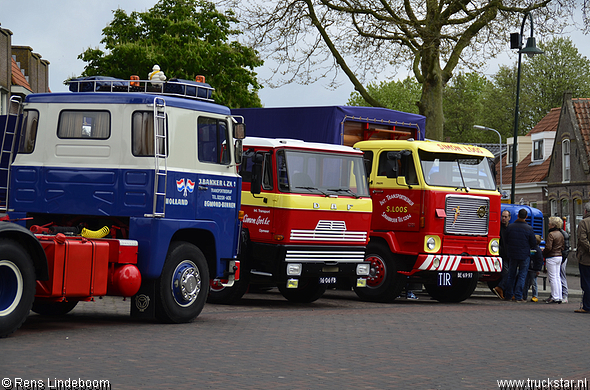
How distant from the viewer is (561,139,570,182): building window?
1709 inches

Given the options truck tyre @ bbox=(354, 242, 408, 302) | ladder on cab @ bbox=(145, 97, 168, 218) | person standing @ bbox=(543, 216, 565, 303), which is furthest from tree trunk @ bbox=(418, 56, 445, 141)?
ladder on cab @ bbox=(145, 97, 168, 218)

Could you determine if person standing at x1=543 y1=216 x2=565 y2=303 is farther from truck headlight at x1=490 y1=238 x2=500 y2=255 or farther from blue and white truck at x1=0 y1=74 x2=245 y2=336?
blue and white truck at x1=0 y1=74 x2=245 y2=336

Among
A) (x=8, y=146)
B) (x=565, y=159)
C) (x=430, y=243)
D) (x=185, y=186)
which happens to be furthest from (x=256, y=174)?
(x=565, y=159)

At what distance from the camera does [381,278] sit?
16.3m

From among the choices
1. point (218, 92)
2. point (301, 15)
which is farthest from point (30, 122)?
point (218, 92)

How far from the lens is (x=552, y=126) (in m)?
48.2

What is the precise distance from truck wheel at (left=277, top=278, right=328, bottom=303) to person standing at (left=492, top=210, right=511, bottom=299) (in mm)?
4841

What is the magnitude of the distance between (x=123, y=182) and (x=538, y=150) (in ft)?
142

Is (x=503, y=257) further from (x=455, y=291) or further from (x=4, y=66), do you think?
(x=4, y=66)

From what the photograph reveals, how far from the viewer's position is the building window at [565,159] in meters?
43.4

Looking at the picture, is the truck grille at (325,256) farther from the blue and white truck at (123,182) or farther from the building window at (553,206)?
the building window at (553,206)

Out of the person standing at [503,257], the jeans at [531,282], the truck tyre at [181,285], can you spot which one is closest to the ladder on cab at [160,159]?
the truck tyre at [181,285]

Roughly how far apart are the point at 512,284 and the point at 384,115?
4924 mm

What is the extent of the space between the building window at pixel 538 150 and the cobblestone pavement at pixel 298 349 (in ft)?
122
